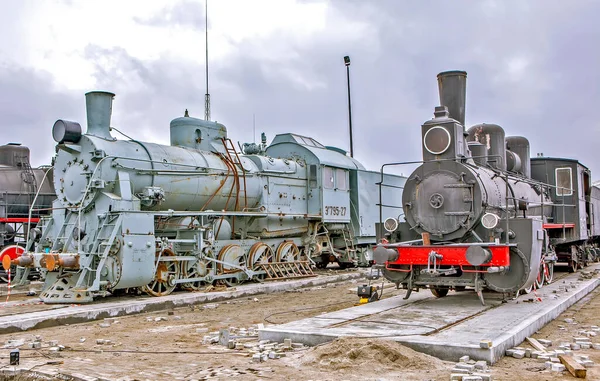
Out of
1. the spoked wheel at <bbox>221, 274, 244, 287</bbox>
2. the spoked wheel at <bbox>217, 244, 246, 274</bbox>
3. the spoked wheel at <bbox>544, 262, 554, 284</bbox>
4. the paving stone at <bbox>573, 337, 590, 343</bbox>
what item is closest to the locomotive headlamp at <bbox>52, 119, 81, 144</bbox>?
the spoked wheel at <bbox>217, 244, 246, 274</bbox>

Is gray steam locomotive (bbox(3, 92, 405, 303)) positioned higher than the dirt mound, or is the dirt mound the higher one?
gray steam locomotive (bbox(3, 92, 405, 303))

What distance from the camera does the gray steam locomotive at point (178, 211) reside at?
12.2m

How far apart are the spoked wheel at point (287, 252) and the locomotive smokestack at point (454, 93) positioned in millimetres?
7156

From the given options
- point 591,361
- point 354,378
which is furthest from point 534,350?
point 354,378

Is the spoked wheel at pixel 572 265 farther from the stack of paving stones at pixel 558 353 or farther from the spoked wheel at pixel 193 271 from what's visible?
the spoked wheel at pixel 193 271

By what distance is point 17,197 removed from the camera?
58.9ft

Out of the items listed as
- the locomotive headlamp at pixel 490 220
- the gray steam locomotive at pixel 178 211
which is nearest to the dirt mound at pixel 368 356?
the locomotive headlamp at pixel 490 220

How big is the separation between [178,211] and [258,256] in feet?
9.18

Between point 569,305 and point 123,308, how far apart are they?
8327 mm

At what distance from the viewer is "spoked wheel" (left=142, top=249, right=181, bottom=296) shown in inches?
512

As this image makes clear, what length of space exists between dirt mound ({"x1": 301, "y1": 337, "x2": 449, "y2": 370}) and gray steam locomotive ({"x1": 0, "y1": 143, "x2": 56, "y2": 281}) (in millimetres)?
12974

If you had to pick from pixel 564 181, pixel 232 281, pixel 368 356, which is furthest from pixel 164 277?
pixel 564 181

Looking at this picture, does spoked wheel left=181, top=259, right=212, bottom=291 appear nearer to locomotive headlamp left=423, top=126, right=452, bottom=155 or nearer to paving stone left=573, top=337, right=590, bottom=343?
locomotive headlamp left=423, top=126, right=452, bottom=155

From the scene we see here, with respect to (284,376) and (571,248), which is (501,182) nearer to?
(571,248)
